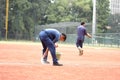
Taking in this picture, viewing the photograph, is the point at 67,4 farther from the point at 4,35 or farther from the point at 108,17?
the point at 4,35

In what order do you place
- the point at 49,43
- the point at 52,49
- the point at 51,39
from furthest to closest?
the point at 51,39 < the point at 49,43 < the point at 52,49

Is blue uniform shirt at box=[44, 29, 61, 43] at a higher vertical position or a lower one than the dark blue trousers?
higher

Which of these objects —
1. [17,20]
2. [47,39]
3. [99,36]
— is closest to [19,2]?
[17,20]

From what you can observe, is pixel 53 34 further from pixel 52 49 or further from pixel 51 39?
pixel 52 49

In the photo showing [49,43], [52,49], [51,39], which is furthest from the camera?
[51,39]

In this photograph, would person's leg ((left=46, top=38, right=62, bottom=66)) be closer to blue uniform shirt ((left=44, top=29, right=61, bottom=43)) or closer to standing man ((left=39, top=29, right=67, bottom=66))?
standing man ((left=39, top=29, right=67, bottom=66))

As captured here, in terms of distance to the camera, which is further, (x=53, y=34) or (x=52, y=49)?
(x=53, y=34)

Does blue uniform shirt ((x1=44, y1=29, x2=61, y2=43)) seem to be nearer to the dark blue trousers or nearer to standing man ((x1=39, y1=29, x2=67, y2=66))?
standing man ((x1=39, y1=29, x2=67, y2=66))

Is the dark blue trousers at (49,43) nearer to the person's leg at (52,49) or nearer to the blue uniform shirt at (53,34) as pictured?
the person's leg at (52,49)

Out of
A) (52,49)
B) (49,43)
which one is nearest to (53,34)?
(49,43)

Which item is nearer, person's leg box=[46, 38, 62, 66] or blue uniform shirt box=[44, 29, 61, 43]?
blue uniform shirt box=[44, 29, 61, 43]

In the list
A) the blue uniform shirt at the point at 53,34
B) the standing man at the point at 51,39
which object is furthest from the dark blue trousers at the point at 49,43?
the blue uniform shirt at the point at 53,34

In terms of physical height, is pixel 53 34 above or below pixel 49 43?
above

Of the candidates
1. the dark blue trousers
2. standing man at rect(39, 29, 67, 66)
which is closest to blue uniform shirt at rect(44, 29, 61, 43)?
standing man at rect(39, 29, 67, 66)
